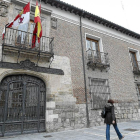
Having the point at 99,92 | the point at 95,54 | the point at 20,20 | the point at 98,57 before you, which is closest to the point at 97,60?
the point at 98,57

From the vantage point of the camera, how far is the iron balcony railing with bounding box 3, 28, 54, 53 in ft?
20.1

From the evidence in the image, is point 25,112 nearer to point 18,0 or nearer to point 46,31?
point 46,31

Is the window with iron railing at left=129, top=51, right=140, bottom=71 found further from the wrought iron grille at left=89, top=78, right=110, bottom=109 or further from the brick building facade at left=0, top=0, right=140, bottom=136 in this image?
the wrought iron grille at left=89, top=78, right=110, bottom=109

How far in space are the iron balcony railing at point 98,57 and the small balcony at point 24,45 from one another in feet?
9.52

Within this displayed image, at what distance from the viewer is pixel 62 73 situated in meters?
7.02

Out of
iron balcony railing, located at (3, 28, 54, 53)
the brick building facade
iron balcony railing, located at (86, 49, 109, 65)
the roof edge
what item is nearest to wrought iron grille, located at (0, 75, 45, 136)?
the brick building facade

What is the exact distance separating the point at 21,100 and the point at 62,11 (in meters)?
6.12

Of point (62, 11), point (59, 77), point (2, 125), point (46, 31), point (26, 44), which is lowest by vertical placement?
point (2, 125)

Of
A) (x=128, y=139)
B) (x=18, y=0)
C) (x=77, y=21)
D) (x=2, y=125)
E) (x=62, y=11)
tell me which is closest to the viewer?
(x=128, y=139)

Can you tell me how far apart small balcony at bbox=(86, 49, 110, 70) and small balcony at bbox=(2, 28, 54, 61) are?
9.14 feet

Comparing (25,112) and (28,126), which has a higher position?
(25,112)

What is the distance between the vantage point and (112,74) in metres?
9.09

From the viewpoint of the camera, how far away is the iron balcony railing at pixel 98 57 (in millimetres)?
8484

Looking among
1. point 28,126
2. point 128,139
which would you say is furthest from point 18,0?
point 128,139
